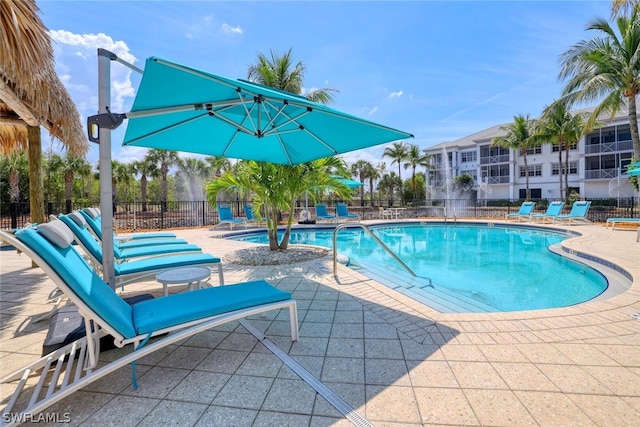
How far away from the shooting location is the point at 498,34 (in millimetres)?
10523

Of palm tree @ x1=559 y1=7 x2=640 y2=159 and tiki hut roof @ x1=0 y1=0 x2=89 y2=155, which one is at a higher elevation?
palm tree @ x1=559 y1=7 x2=640 y2=159

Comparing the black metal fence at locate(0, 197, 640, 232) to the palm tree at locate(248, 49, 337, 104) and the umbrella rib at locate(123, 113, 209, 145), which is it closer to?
the palm tree at locate(248, 49, 337, 104)

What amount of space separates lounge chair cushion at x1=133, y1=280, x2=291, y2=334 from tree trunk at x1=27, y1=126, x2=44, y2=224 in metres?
5.10

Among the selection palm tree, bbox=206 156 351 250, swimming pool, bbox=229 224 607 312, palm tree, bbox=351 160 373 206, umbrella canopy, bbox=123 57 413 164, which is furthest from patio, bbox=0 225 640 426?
palm tree, bbox=351 160 373 206

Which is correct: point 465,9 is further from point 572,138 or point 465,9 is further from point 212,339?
point 572,138

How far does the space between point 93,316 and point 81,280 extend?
22cm

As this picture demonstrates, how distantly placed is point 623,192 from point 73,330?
3549 centimetres

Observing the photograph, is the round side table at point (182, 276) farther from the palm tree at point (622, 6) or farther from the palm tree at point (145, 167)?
the palm tree at point (145, 167)

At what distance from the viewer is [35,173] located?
220 inches

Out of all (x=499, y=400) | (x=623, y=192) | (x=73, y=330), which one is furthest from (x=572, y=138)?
(x=73, y=330)

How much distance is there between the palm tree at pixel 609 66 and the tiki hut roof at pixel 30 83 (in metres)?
17.2

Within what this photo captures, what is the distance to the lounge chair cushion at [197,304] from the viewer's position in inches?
78.7

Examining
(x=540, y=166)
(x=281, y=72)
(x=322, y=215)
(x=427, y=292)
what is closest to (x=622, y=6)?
(x=281, y=72)

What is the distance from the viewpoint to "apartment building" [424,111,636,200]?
2572 centimetres
